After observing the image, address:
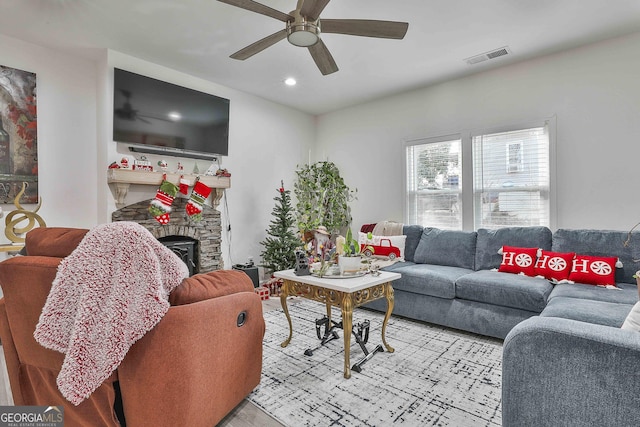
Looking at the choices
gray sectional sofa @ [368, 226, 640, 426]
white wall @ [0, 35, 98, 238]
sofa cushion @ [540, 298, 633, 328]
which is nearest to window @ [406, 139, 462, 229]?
gray sectional sofa @ [368, 226, 640, 426]

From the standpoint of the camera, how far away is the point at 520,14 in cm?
271

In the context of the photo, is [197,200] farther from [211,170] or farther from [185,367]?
[185,367]

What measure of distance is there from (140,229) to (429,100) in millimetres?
4036

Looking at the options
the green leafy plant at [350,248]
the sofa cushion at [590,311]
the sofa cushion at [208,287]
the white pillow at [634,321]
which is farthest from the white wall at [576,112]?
the sofa cushion at [208,287]

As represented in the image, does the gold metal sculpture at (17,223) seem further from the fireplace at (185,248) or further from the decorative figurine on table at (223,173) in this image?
the decorative figurine on table at (223,173)

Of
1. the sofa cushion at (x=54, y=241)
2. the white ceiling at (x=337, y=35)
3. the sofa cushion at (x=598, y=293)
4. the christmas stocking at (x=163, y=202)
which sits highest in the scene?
the white ceiling at (x=337, y=35)

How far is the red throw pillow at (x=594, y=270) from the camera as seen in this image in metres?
2.62

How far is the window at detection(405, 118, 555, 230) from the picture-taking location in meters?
3.57

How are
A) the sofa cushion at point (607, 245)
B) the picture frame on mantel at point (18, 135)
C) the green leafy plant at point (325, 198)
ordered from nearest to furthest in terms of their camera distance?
the sofa cushion at point (607, 245), the picture frame on mantel at point (18, 135), the green leafy plant at point (325, 198)

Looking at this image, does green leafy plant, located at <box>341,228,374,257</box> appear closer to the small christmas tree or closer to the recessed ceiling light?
the small christmas tree

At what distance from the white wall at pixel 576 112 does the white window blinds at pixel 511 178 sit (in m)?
0.14

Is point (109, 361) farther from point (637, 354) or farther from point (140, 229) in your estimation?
point (637, 354)

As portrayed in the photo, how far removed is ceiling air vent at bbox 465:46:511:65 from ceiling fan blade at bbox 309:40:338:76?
1808 mm

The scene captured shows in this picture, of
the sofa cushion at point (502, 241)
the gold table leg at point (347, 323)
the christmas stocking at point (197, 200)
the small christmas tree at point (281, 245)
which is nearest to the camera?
the gold table leg at point (347, 323)
